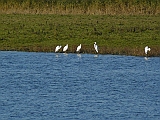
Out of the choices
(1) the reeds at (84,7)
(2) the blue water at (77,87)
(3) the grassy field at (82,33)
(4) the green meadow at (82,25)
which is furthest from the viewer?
(1) the reeds at (84,7)

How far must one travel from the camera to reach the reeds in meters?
48.8

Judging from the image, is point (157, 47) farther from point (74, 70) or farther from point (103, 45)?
point (74, 70)

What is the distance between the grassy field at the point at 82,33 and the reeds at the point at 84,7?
2321mm

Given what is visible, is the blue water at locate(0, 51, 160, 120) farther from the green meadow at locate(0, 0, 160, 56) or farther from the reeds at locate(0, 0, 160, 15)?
the reeds at locate(0, 0, 160, 15)

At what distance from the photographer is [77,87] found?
1010 inches

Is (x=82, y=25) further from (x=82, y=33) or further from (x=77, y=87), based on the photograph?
(x=77, y=87)

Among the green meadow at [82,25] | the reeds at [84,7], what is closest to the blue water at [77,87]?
the green meadow at [82,25]

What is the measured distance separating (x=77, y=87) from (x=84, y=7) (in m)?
24.8

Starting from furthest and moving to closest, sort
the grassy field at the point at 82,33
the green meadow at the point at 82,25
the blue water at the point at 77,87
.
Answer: the green meadow at the point at 82,25, the grassy field at the point at 82,33, the blue water at the point at 77,87

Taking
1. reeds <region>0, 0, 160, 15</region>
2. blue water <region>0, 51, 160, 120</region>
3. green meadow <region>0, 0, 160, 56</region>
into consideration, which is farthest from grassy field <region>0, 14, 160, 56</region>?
reeds <region>0, 0, 160, 15</region>

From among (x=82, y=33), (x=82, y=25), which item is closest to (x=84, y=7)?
(x=82, y=25)

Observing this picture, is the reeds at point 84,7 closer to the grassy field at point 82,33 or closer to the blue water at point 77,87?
the grassy field at point 82,33

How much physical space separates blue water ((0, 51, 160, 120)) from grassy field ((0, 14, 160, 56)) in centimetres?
152

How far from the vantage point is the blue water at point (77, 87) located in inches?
854
